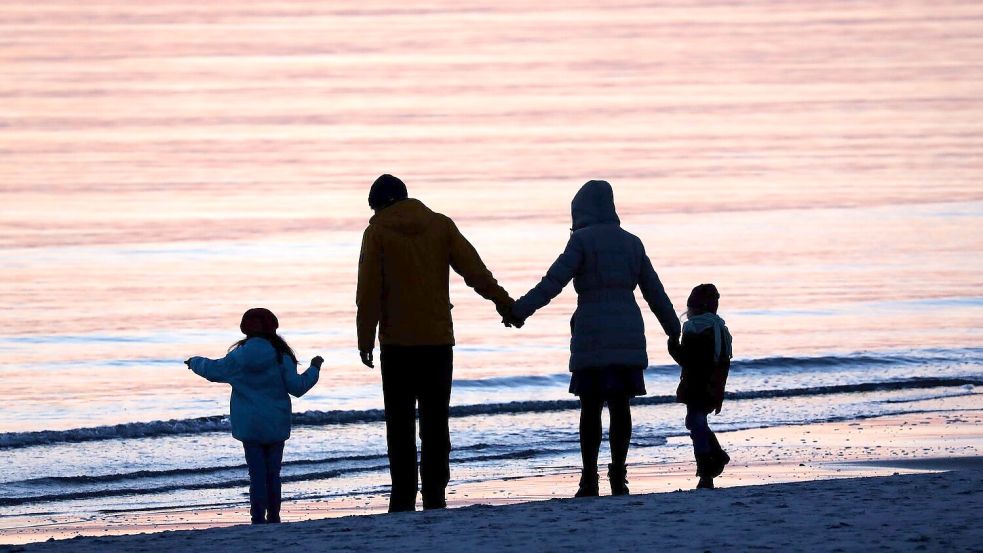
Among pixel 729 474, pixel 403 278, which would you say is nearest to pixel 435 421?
pixel 403 278

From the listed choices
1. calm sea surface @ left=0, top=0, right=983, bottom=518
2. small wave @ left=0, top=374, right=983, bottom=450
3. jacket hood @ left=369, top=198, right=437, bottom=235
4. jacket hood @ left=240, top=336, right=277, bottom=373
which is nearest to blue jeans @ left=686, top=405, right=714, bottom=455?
jacket hood @ left=369, top=198, right=437, bottom=235

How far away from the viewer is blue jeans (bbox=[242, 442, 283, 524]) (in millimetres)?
8430

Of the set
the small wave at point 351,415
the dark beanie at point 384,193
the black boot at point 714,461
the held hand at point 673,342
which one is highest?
the dark beanie at point 384,193

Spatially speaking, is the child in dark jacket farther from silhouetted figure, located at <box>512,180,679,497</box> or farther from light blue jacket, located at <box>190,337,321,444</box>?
light blue jacket, located at <box>190,337,321,444</box>

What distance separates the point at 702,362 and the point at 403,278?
1848 millimetres

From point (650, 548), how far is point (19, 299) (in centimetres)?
1573

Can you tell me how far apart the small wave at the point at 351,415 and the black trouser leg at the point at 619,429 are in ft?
20.7

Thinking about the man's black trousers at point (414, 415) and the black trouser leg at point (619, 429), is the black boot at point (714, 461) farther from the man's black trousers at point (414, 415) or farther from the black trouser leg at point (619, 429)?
the man's black trousers at point (414, 415)

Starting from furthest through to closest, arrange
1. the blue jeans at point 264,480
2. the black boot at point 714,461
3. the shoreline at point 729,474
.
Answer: the shoreline at point 729,474 → the black boot at point 714,461 → the blue jeans at point 264,480

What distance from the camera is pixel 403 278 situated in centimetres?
816

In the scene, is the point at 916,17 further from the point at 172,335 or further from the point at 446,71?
the point at 172,335

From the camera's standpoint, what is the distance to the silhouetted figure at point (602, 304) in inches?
330

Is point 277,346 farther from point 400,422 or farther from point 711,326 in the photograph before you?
point 711,326

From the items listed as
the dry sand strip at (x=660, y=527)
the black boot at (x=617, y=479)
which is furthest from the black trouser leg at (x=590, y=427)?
the dry sand strip at (x=660, y=527)
